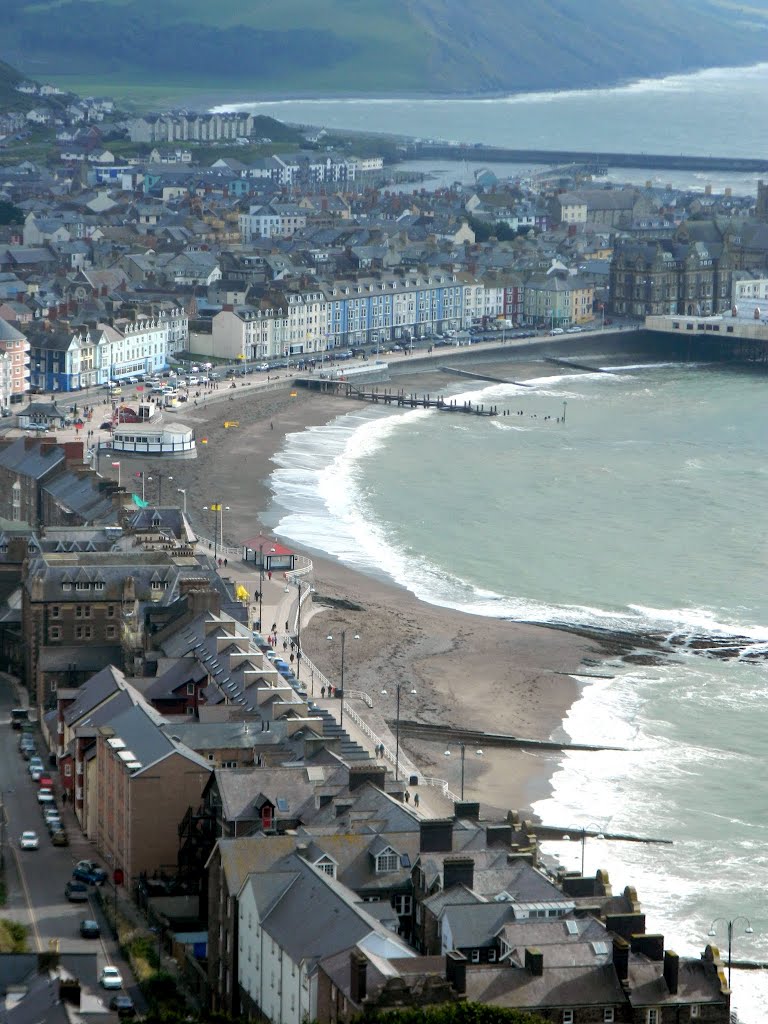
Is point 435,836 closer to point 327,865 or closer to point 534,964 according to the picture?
point 327,865

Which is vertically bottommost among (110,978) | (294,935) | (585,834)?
(585,834)

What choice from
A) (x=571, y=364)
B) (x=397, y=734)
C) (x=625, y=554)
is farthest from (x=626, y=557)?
(x=571, y=364)

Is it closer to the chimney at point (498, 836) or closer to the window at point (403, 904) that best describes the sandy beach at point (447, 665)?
the chimney at point (498, 836)

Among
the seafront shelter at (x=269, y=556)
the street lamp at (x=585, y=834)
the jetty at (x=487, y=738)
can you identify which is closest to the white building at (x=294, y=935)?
the street lamp at (x=585, y=834)

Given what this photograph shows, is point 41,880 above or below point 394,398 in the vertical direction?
below

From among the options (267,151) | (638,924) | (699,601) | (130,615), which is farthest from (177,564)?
(267,151)

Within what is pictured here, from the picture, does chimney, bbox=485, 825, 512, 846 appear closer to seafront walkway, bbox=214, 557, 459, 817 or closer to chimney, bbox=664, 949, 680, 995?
seafront walkway, bbox=214, 557, 459, 817
